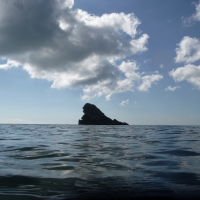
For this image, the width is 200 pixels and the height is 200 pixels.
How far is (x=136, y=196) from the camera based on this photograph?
13.4 ft

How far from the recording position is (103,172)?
6.05 m

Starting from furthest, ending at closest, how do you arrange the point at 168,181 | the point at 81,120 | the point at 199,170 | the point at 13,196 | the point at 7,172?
the point at 81,120
the point at 199,170
the point at 7,172
the point at 168,181
the point at 13,196

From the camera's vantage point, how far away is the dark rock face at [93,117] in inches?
5743

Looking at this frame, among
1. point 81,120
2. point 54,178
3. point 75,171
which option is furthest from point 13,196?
point 81,120

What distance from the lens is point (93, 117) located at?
479ft

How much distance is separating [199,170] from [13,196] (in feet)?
17.2

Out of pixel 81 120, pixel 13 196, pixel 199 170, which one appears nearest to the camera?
pixel 13 196

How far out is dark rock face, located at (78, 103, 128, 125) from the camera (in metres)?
146

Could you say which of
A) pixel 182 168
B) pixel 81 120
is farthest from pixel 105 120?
pixel 182 168

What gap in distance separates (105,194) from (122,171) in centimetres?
206

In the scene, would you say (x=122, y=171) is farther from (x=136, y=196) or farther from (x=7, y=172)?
(x=7, y=172)

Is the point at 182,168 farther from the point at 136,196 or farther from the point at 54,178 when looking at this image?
the point at 54,178

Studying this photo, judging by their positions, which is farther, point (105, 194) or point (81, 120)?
→ point (81, 120)

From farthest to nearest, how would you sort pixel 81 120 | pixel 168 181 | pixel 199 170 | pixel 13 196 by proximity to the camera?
pixel 81 120 → pixel 199 170 → pixel 168 181 → pixel 13 196
